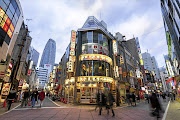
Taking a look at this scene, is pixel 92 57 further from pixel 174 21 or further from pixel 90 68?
pixel 174 21

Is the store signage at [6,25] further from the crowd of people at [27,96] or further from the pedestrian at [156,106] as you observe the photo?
the pedestrian at [156,106]

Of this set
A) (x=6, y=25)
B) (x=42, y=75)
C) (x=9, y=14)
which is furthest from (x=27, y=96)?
(x=42, y=75)

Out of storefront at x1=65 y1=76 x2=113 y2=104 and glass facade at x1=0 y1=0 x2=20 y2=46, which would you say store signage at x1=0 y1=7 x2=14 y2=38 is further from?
storefront at x1=65 y1=76 x2=113 y2=104

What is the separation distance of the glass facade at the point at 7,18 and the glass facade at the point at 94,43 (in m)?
15.2

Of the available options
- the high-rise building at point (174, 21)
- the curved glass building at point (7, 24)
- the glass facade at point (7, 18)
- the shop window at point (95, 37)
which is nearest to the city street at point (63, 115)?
the curved glass building at point (7, 24)

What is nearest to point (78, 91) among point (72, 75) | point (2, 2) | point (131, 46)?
point (72, 75)

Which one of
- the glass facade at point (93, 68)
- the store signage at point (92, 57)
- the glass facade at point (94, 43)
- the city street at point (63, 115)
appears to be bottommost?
the city street at point (63, 115)

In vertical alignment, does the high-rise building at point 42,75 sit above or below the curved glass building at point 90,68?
above

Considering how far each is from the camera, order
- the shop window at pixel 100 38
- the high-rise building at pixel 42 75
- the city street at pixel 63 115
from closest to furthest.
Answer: the city street at pixel 63 115 < the shop window at pixel 100 38 < the high-rise building at pixel 42 75

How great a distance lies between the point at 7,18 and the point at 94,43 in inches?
706

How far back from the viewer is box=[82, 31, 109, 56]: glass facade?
Result: 62.1ft

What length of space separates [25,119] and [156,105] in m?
8.33

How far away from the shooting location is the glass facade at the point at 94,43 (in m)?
18.9

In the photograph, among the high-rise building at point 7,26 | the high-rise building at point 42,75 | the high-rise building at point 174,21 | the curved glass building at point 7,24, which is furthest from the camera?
the high-rise building at point 42,75
